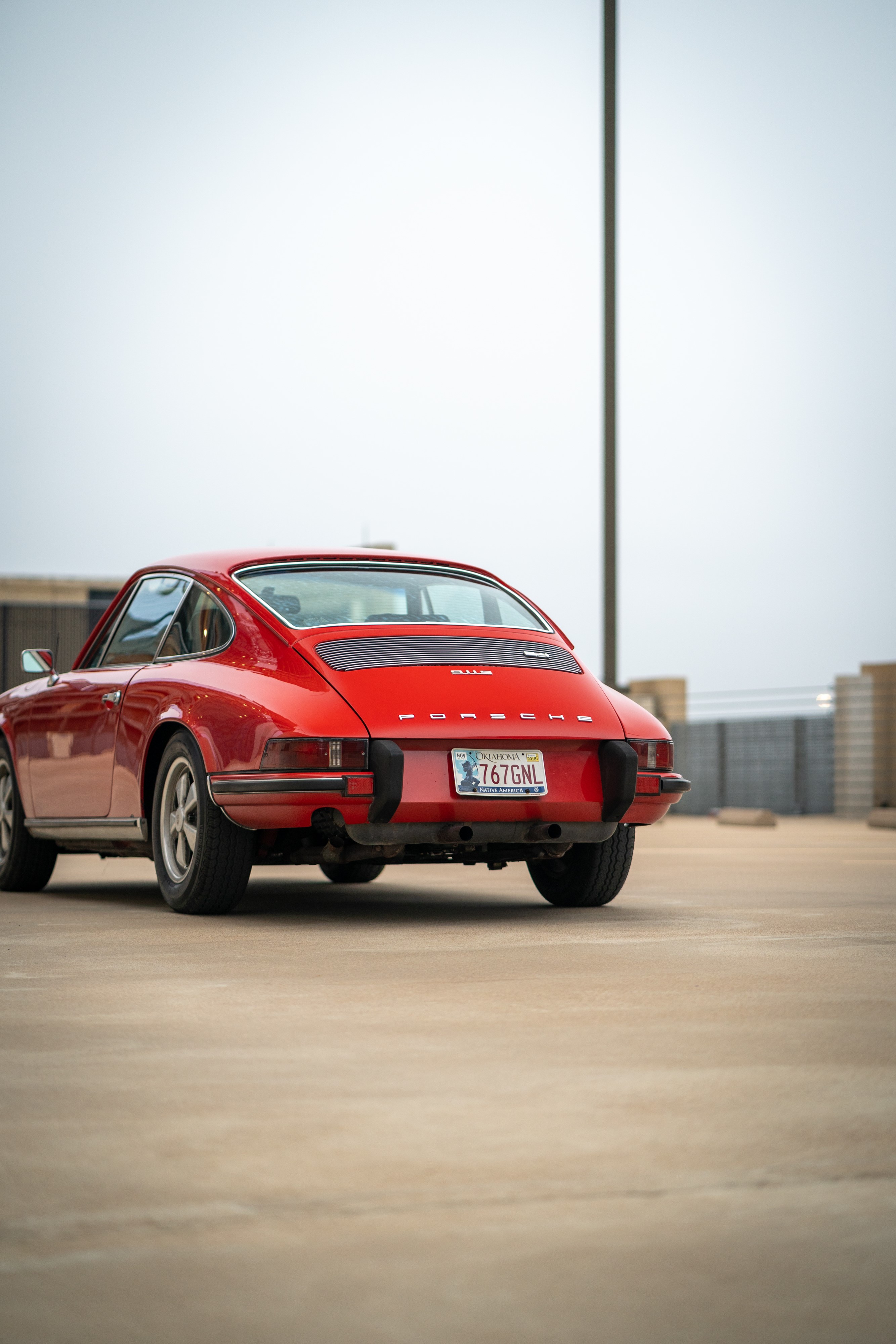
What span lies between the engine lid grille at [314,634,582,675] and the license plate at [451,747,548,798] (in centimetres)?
45

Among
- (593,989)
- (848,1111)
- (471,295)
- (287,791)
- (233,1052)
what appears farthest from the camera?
(471,295)

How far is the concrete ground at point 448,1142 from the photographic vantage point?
2336 mm

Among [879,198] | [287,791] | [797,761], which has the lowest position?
[797,761]

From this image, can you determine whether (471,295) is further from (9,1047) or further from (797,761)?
(9,1047)

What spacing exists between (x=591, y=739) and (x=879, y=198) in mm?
20433

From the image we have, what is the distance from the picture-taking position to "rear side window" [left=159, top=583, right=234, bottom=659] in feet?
24.8

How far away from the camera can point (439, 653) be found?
23.7 ft

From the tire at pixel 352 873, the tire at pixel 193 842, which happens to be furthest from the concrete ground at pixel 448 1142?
the tire at pixel 352 873

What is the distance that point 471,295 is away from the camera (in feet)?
74.0

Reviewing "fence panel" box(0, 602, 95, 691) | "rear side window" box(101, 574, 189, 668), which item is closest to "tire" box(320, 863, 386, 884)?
"rear side window" box(101, 574, 189, 668)

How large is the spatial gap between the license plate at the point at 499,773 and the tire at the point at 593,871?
0.69m

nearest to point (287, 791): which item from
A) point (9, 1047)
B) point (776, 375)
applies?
point (9, 1047)

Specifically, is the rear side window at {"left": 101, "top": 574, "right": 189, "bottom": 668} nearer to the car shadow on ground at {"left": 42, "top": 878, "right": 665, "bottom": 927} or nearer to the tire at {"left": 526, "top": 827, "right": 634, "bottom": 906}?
the car shadow on ground at {"left": 42, "top": 878, "right": 665, "bottom": 927}

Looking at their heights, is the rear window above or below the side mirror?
above
